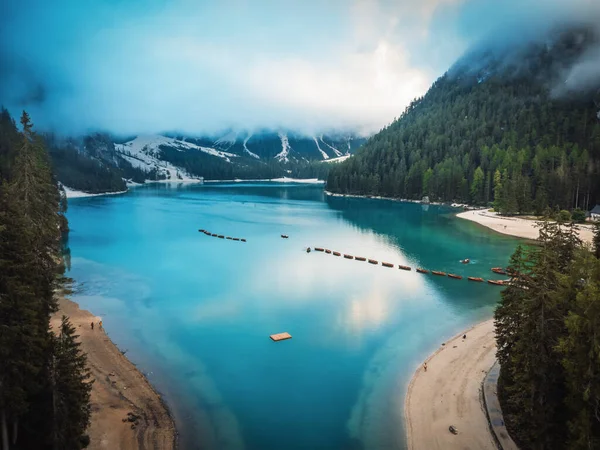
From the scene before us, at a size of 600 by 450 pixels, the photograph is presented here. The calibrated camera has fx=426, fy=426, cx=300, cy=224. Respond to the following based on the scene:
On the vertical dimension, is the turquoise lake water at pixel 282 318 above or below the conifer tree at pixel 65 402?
below

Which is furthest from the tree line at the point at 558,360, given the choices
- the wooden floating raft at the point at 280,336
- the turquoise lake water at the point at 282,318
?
the wooden floating raft at the point at 280,336

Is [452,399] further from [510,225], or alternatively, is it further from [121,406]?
[510,225]

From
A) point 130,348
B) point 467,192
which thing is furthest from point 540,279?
point 467,192

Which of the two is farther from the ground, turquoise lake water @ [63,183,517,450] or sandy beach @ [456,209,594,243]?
sandy beach @ [456,209,594,243]

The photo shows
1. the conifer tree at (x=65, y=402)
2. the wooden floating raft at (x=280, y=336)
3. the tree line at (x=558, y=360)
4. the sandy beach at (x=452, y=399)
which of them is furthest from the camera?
the wooden floating raft at (x=280, y=336)

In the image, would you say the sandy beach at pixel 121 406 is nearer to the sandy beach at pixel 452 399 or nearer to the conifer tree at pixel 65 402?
the conifer tree at pixel 65 402

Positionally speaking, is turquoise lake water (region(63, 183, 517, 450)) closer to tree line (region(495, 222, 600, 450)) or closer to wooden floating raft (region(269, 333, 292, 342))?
wooden floating raft (region(269, 333, 292, 342))

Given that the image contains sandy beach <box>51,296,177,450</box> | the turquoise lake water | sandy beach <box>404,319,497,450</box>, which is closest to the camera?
sandy beach <box>51,296,177,450</box>

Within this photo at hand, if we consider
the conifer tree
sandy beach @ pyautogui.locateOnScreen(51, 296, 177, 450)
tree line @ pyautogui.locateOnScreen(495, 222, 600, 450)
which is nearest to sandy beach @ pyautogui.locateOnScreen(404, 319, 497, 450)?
tree line @ pyautogui.locateOnScreen(495, 222, 600, 450)
